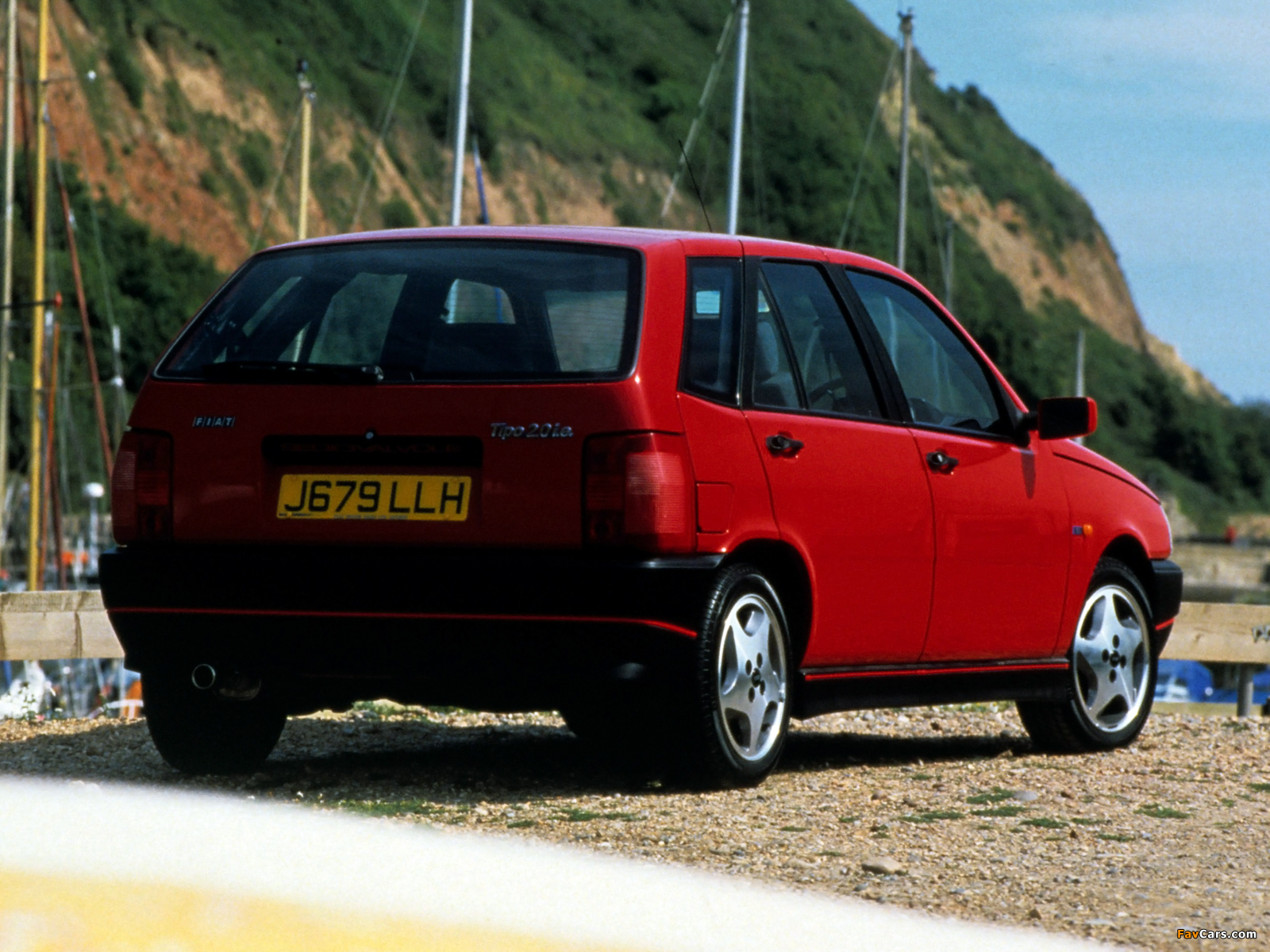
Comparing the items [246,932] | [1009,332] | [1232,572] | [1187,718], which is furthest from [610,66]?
[246,932]

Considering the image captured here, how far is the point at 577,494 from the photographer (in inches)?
230

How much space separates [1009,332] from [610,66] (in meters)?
28.5

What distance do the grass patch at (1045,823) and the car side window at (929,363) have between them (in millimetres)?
1627

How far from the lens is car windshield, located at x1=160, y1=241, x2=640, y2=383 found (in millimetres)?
6031

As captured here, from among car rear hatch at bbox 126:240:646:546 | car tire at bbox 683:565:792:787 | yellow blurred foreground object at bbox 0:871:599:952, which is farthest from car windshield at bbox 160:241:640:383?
yellow blurred foreground object at bbox 0:871:599:952

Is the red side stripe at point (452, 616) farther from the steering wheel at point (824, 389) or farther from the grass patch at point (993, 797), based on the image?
the grass patch at point (993, 797)

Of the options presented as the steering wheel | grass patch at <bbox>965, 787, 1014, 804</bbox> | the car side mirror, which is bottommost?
grass patch at <bbox>965, 787, 1014, 804</bbox>

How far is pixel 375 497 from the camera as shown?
6039 mm

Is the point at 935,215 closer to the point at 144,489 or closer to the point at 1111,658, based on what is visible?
the point at 1111,658

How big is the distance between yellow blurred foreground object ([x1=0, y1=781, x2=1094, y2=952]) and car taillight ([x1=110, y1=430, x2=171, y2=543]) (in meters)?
2.43

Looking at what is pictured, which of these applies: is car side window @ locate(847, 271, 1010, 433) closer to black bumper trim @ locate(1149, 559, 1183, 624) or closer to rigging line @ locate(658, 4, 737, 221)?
rigging line @ locate(658, 4, 737, 221)

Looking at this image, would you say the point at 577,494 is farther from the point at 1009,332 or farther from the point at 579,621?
the point at 1009,332

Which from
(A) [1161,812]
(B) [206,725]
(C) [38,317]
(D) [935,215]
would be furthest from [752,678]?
(D) [935,215]

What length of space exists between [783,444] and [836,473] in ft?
1.10
